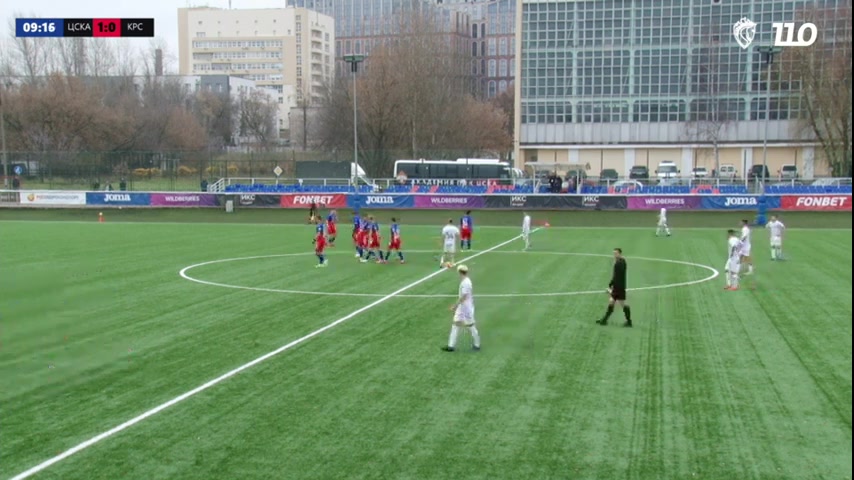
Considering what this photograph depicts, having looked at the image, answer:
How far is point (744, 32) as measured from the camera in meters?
79.6

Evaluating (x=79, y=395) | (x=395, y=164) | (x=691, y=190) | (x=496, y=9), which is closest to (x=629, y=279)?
(x=79, y=395)

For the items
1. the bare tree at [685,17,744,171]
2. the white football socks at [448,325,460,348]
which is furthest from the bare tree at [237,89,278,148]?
the white football socks at [448,325,460,348]

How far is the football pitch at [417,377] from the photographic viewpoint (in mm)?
11352

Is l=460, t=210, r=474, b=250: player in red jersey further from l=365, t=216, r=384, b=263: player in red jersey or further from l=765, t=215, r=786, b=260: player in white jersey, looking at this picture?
l=765, t=215, r=786, b=260: player in white jersey

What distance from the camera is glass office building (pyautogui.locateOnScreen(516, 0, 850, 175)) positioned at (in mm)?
85875

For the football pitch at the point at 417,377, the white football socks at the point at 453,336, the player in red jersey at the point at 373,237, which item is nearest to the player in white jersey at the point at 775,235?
the football pitch at the point at 417,377

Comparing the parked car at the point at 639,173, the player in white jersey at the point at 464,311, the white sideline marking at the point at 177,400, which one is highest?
the parked car at the point at 639,173

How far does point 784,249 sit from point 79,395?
104ft

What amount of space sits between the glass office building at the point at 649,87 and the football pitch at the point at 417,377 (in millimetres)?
61881

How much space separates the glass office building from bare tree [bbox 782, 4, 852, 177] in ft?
13.7

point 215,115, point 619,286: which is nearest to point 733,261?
point 619,286

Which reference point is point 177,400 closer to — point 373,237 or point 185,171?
point 373,237

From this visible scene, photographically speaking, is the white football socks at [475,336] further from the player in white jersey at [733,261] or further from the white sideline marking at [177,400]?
the player in white jersey at [733,261]

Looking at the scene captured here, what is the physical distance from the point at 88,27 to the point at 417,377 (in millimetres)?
9314
